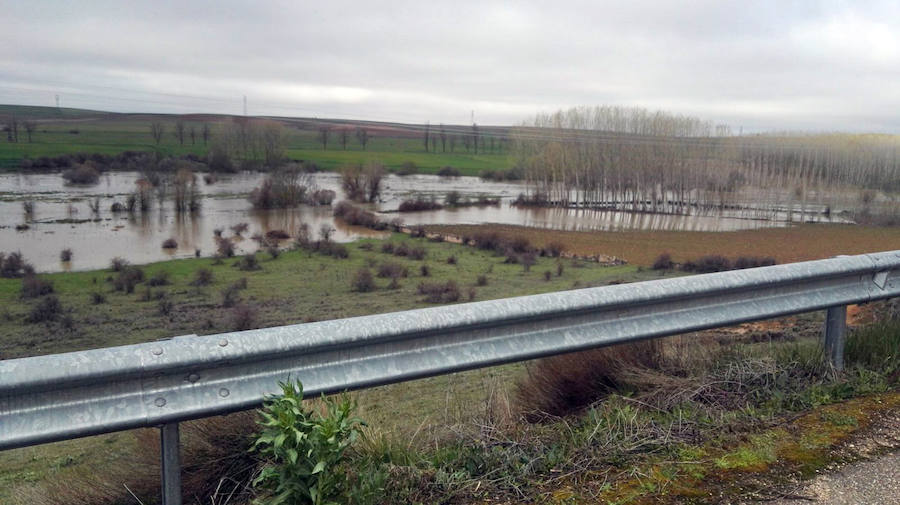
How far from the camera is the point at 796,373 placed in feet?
15.6

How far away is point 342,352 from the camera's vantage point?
322cm

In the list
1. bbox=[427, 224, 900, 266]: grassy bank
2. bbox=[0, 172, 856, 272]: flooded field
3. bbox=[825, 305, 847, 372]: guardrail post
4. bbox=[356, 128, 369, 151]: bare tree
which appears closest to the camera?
bbox=[825, 305, 847, 372]: guardrail post

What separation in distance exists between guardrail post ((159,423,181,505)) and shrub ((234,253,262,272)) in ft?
47.9

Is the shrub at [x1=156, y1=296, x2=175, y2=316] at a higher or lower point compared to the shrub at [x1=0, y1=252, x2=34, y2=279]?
lower

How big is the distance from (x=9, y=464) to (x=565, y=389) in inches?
181

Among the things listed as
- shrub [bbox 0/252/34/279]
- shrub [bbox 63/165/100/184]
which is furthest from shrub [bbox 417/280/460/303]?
shrub [bbox 63/165/100/184]

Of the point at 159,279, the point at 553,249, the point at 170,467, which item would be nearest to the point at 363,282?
the point at 159,279

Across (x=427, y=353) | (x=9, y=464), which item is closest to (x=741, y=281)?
(x=427, y=353)

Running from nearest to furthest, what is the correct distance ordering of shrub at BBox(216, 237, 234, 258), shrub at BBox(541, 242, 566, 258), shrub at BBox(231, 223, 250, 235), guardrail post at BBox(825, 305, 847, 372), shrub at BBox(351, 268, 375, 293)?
1. guardrail post at BBox(825, 305, 847, 372)
2. shrub at BBox(351, 268, 375, 293)
3. shrub at BBox(216, 237, 234, 258)
4. shrub at BBox(231, 223, 250, 235)
5. shrub at BBox(541, 242, 566, 258)

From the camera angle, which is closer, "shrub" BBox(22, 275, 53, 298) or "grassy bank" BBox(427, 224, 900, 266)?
"shrub" BBox(22, 275, 53, 298)

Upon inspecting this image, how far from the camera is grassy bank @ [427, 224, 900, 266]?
1545 centimetres

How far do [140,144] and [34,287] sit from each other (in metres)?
6.33

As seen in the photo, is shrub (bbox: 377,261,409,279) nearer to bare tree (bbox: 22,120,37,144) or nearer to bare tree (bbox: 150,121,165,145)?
bare tree (bbox: 150,121,165,145)

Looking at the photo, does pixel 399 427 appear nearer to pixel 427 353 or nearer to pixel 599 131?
pixel 427 353
